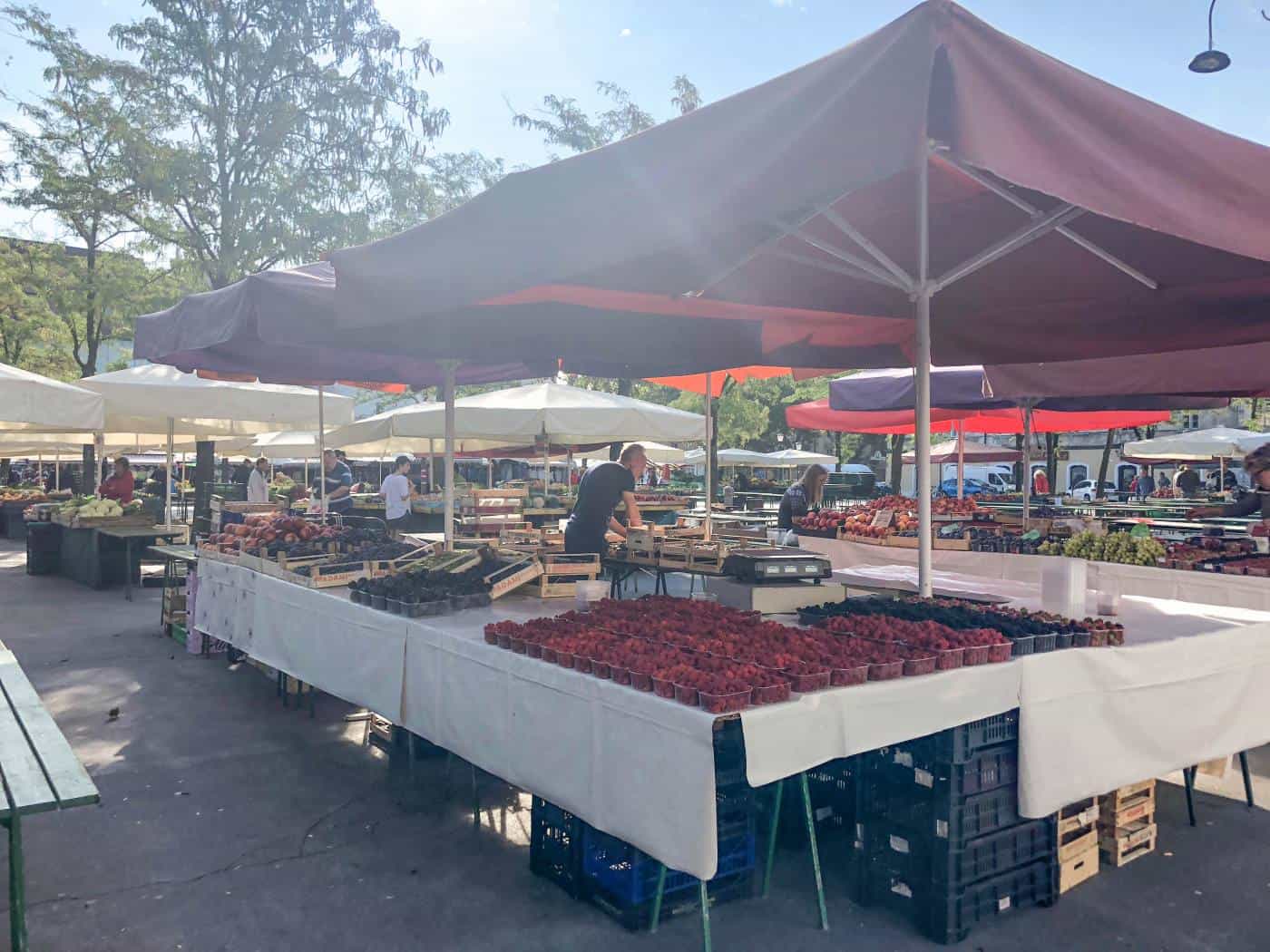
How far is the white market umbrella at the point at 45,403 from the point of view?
26.4 ft

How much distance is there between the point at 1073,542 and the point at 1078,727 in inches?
206

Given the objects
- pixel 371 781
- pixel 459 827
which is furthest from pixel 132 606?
pixel 459 827

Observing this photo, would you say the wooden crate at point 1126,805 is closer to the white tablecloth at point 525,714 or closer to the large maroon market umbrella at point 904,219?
the large maroon market umbrella at point 904,219

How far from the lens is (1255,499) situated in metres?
11.6

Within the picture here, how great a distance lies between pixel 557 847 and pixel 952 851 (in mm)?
1616

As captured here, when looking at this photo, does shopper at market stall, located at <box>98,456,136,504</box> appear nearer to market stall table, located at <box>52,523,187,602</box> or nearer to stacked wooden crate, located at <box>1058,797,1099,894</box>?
market stall table, located at <box>52,523,187,602</box>

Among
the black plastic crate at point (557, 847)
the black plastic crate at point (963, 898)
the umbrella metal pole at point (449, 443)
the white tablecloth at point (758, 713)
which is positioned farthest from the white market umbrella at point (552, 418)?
the black plastic crate at point (963, 898)

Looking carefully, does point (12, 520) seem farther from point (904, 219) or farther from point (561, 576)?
point (904, 219)

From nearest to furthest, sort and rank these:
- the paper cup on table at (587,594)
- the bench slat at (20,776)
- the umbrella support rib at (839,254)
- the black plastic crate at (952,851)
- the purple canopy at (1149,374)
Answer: the bench slat at (20,776) → the black plastic crate at (952,851) → the umbrella support rib at (839,254) → the paper cup on table at (587,594) → the purple canopy at (1149,374)

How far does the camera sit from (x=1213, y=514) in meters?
14.2

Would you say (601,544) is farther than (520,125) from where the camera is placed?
No

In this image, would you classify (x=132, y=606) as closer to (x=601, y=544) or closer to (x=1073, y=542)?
(x=601, y=544)

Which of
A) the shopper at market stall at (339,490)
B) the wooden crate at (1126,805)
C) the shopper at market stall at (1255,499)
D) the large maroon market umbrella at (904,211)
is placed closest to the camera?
the large maroon market umbrella at (904,211)

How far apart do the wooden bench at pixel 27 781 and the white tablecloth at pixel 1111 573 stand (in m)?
4.43
